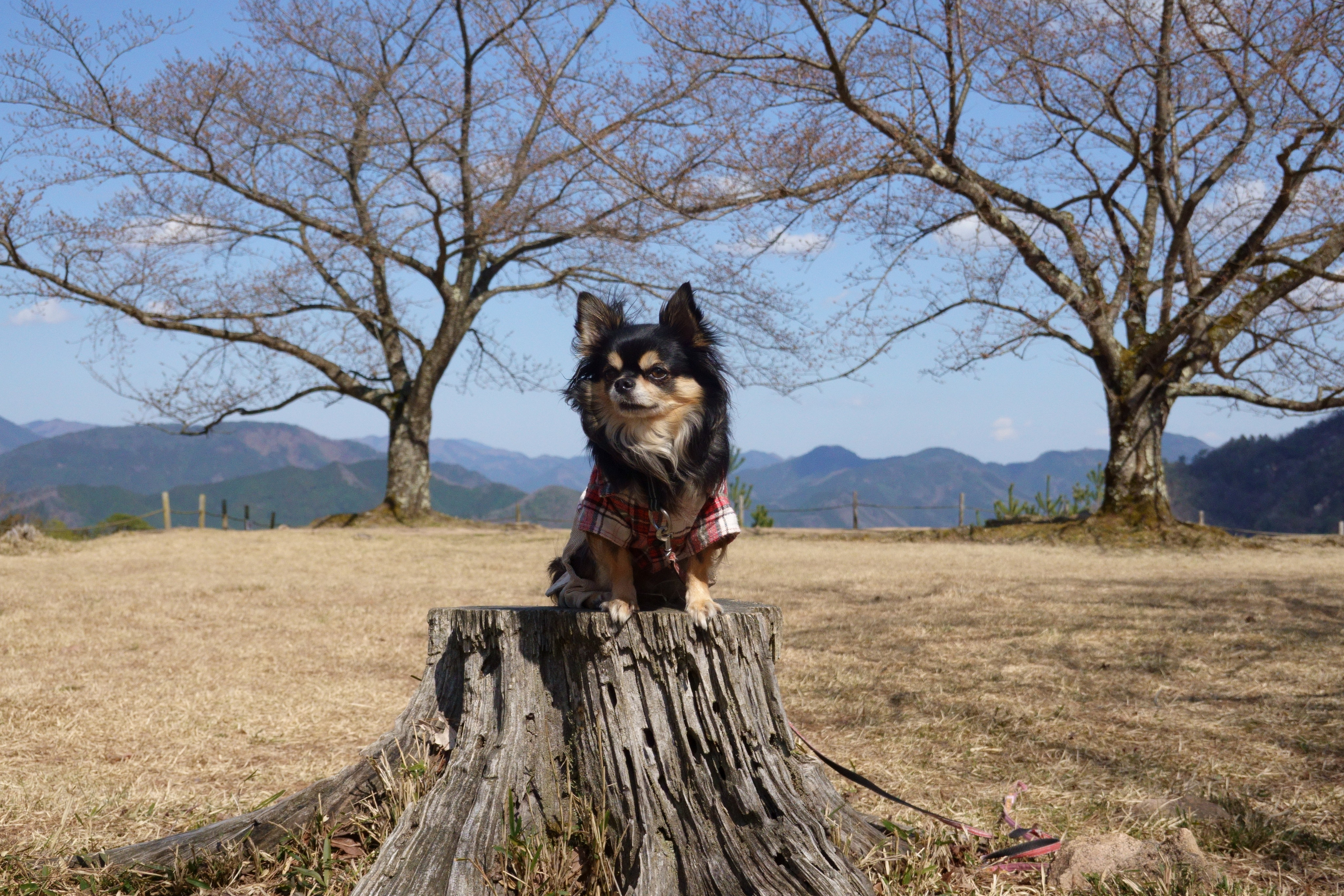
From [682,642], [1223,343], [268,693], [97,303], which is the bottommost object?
[268,693]

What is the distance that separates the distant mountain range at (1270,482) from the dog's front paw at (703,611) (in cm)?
3269

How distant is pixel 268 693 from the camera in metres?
5.09

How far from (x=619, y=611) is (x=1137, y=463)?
13.0 m

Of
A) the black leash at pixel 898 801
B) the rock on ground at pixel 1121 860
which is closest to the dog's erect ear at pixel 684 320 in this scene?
the black leash at pixel 898 801

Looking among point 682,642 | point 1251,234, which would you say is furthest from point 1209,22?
point 682,642

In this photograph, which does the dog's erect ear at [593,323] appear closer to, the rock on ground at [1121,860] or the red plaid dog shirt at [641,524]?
the red plaid dog shirt at [641,524]

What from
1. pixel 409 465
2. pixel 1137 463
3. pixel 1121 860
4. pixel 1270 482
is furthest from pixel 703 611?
pixel 1270 482

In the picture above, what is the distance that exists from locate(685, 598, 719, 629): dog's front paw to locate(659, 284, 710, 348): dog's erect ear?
2.60 feet

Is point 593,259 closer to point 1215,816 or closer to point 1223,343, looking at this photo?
point 1223,343

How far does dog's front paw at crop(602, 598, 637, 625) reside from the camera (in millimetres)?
2588

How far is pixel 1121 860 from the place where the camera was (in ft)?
8.71

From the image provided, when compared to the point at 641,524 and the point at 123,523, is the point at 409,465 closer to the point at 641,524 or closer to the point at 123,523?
the point at 123,523

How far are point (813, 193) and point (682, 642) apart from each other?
9463 mm

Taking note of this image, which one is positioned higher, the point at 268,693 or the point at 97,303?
the point at 97,303
